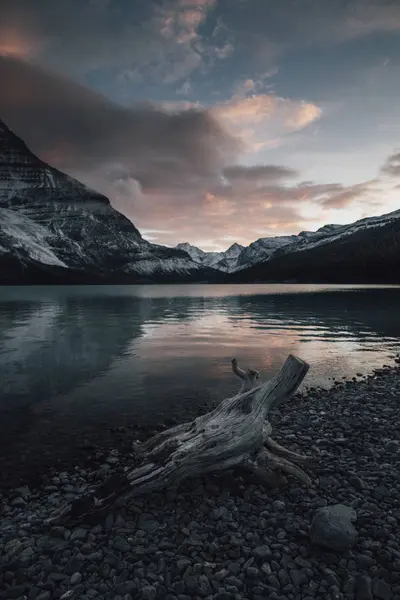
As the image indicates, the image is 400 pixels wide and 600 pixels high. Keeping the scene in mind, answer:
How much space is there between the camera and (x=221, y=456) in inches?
389

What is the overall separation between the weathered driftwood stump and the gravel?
325mm

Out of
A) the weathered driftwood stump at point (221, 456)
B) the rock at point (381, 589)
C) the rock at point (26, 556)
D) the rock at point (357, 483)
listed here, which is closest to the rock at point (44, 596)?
the rock at point (26, 556)

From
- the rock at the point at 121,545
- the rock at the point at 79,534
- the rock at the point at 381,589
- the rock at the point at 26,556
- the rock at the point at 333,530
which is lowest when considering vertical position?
the rock at the point at 26,556

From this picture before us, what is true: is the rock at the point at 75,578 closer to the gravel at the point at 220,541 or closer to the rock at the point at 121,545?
the gravel at the point at 220,541

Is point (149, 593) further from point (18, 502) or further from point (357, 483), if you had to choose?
point (357, 483)

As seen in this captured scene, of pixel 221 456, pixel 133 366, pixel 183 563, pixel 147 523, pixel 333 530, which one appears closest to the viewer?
pixel 183 563

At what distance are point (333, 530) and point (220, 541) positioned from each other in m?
2.20

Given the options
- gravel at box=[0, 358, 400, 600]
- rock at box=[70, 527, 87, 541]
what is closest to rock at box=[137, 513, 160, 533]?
gravel at box=[0, 358, 400, 600]

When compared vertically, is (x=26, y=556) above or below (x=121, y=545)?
below

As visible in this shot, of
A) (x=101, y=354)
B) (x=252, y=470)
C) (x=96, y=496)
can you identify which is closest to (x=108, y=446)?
(x=96, y=496)

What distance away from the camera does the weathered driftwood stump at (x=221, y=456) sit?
917 centimetres

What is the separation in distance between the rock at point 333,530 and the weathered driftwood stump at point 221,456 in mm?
1983

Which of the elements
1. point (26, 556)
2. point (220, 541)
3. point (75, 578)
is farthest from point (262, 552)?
point (26, 556)

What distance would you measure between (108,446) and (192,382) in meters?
9.74
